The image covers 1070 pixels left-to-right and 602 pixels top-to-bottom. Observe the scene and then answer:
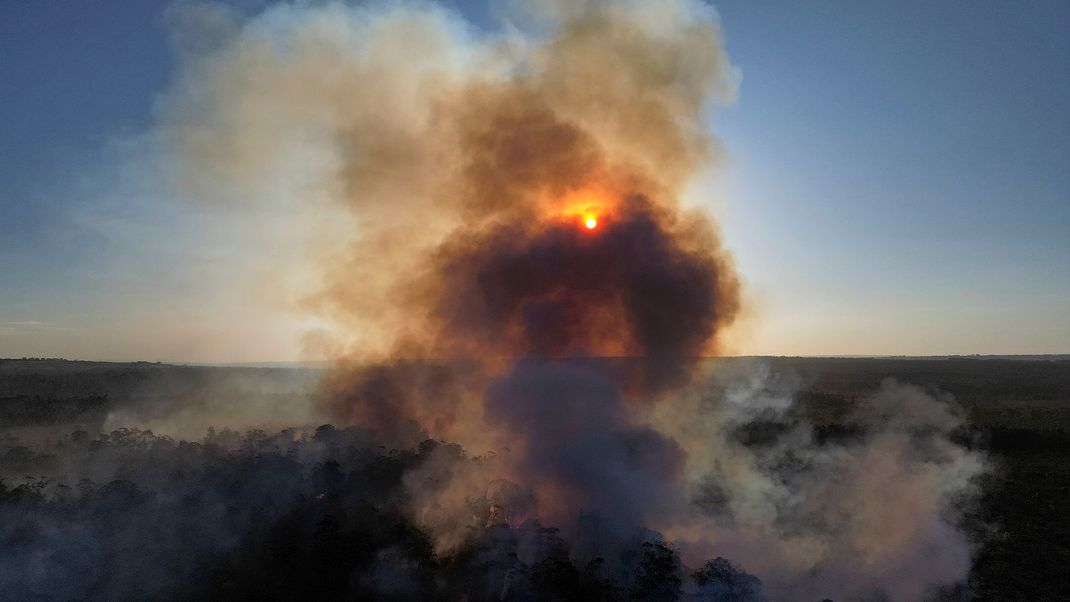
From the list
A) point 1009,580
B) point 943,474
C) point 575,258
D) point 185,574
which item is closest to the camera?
point 185,574

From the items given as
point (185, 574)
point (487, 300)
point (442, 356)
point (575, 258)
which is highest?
point (575, 258)

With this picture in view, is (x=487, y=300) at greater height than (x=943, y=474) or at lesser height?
greater

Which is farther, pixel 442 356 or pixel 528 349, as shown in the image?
pixel 442 356

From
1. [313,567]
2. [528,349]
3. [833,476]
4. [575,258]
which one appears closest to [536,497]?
[313,567]

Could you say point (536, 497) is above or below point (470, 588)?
above

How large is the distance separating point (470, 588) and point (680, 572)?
14.9ft

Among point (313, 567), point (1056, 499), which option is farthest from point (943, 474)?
point (313, 567)

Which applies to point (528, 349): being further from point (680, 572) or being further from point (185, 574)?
point (185, 574)

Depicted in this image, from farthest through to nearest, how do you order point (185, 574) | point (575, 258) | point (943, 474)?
point (575, 258) → point (943, 474) → point (185, 574)

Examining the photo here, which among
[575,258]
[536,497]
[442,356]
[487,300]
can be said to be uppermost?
[575,258]

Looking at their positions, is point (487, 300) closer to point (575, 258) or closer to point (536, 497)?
point (575, 258)

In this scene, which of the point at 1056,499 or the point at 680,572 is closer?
the point at 680,572

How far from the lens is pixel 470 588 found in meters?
12.1

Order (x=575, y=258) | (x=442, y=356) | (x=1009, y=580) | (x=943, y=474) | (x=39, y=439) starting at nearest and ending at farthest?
(x=1009, y=580)
(x=943, y=474)
(x=575, y=258)
(x=442, y=356)
(x=39, y=439)
